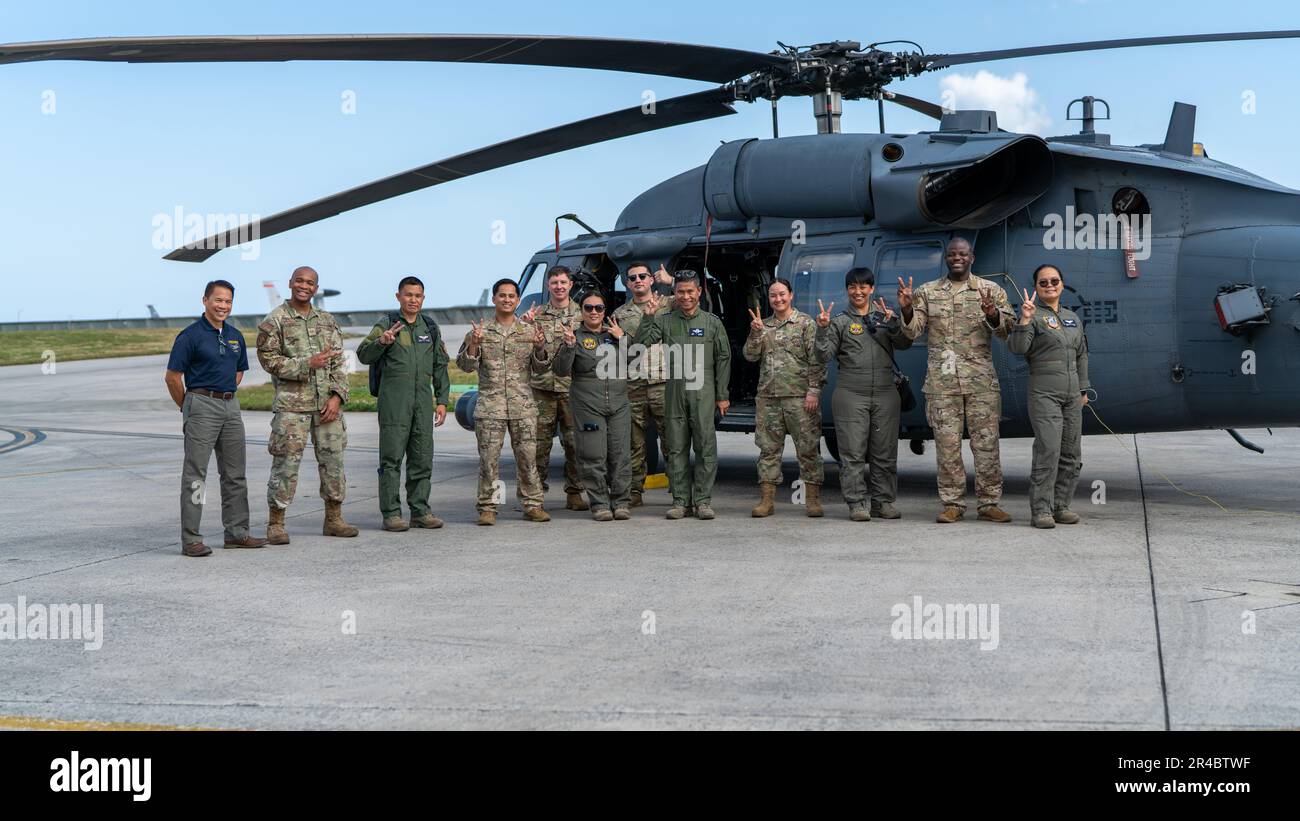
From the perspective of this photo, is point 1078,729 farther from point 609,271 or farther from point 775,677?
point 609,271

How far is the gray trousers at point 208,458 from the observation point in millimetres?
8094

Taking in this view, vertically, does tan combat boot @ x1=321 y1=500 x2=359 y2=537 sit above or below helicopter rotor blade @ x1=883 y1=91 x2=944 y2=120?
below

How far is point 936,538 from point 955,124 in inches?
146

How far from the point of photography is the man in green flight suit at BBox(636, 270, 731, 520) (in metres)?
9.27

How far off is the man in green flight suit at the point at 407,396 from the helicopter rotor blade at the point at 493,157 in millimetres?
1373

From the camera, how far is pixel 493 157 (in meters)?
10.2

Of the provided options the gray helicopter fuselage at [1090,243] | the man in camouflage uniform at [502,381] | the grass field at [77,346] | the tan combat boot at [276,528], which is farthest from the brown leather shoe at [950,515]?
the grass field at [77,346]

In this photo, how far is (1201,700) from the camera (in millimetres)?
4523

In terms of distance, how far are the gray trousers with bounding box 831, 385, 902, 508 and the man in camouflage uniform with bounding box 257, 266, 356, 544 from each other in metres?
3.66

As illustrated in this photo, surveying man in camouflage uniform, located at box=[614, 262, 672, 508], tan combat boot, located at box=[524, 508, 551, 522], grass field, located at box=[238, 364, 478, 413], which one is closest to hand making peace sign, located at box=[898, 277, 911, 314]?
man in camouflage uniform, located at box=[614, 262, 672, 508]

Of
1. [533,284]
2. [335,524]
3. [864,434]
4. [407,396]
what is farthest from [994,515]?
[533,284]

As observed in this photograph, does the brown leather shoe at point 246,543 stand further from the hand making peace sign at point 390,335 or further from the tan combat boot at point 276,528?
the hand making peace sign at point 390,335

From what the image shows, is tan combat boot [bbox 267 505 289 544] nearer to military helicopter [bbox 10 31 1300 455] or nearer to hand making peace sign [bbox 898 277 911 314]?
military helicopter [bbox 10 31 1300 455]

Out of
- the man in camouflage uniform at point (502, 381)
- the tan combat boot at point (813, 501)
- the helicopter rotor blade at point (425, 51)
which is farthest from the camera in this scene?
the tan combat boot at point (813, 501)
